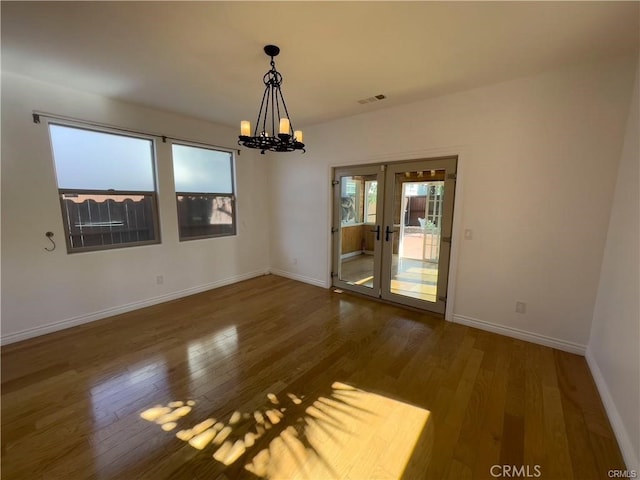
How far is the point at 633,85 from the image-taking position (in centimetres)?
218

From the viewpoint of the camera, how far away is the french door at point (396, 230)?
333 centimetres

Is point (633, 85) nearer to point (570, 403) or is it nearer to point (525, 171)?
point (525, 171)

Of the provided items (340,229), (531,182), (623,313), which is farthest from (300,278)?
(623,313)

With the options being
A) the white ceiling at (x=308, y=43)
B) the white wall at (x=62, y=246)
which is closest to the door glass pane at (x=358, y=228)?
the white ceiling at (x=308, y=43)

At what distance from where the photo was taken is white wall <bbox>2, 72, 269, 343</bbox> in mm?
2676

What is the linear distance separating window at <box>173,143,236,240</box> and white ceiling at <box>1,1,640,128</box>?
1.20 meters

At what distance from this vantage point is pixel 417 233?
3609 mm

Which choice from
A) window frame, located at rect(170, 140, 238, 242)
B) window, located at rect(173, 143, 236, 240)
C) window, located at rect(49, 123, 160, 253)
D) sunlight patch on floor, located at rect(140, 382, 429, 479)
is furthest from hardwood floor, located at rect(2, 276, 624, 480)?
window, located at rect(173, 143, 236, 240)

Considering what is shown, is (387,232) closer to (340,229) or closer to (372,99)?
(340,229)

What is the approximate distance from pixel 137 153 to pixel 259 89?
199 cm

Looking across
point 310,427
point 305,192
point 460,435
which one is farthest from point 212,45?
point 460,435

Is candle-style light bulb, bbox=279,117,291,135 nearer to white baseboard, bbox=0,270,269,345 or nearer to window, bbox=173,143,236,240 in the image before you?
window, bbox=173,143,236,240

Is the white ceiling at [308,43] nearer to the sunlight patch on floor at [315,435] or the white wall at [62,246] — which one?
the white wall at [62,246]

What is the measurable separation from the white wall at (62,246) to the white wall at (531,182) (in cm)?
317
